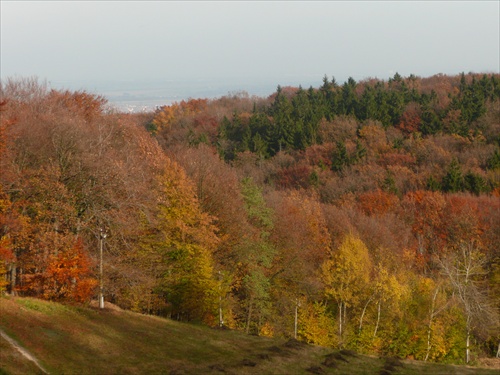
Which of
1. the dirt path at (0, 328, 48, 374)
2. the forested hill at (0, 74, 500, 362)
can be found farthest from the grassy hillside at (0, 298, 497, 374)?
the forested hill at (0, 74, 500, 362)

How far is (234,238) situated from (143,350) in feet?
62.4

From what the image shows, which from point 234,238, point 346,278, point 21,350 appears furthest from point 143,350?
point 346,278

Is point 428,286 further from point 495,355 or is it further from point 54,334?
point 54,334

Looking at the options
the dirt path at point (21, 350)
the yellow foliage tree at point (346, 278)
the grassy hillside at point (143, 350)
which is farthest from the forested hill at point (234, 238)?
the dirt path at point (21, 350)

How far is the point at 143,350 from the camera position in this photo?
2353 cm

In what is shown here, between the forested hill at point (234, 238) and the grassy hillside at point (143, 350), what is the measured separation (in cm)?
286

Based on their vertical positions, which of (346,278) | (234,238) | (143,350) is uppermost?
(234,238)

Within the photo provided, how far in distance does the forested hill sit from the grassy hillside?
2859mm

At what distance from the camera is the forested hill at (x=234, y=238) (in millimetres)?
29984

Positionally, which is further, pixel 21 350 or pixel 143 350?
pixel 143 350

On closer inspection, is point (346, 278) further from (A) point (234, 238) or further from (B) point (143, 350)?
(B) point (143, 350)

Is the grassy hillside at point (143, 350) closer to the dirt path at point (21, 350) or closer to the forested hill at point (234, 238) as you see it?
the dirt path at point (21, 350)

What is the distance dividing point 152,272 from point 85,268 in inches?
282

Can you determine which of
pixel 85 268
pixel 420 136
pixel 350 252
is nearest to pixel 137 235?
pixel 85 268
